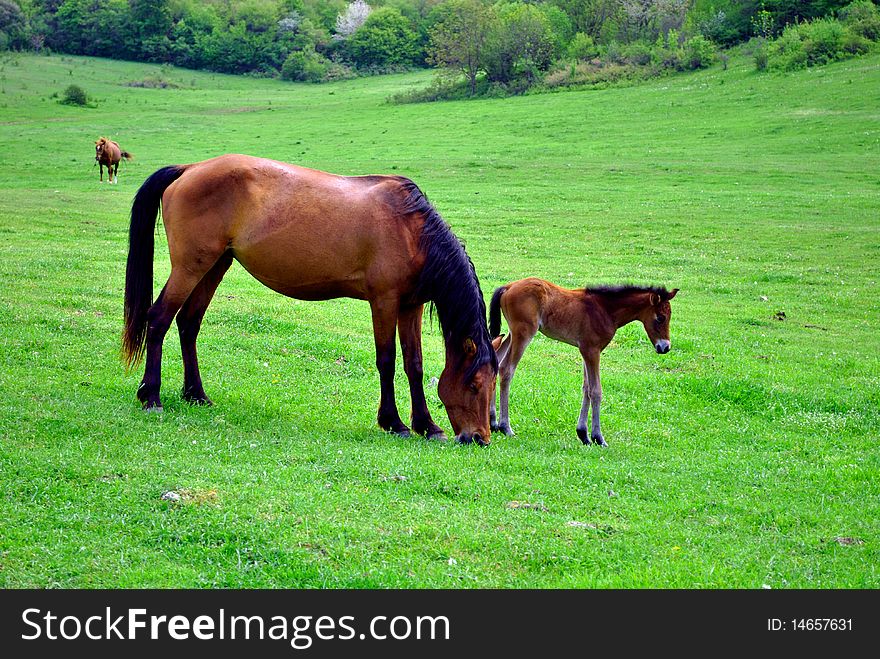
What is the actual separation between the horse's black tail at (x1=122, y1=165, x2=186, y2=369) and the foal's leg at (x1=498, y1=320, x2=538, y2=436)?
3.80 metres

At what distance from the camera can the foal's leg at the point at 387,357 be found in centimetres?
908

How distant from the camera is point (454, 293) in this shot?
8859 mm

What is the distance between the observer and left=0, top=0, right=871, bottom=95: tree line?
59.9 m

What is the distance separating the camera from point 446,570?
223 inches

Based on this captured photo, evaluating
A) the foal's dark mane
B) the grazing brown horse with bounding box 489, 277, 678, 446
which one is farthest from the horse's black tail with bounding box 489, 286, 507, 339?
the foal's dark mane

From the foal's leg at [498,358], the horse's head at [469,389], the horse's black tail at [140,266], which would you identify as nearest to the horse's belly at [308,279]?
the horse's black tail at [140,266]

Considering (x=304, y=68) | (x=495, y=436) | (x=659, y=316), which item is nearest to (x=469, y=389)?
(x=495, y=436)

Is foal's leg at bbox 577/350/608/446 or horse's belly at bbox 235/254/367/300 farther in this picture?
foal's leg at bbox 577/350/608/446

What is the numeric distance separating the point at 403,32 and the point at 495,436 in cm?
8061

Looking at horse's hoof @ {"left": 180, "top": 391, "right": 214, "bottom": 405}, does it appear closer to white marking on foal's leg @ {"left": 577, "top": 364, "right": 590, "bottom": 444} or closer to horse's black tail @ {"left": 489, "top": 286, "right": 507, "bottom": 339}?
horse's black tail @ {"left": 489, "top": 286, "right": 507, "bottom": 339}

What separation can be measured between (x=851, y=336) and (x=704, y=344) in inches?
118

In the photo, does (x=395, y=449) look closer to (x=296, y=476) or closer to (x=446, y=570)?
(x=296, y=476)

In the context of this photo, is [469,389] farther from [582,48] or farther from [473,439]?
[582,48]

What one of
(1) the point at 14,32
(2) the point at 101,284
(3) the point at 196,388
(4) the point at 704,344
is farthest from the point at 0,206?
(1) the point at 14,32
